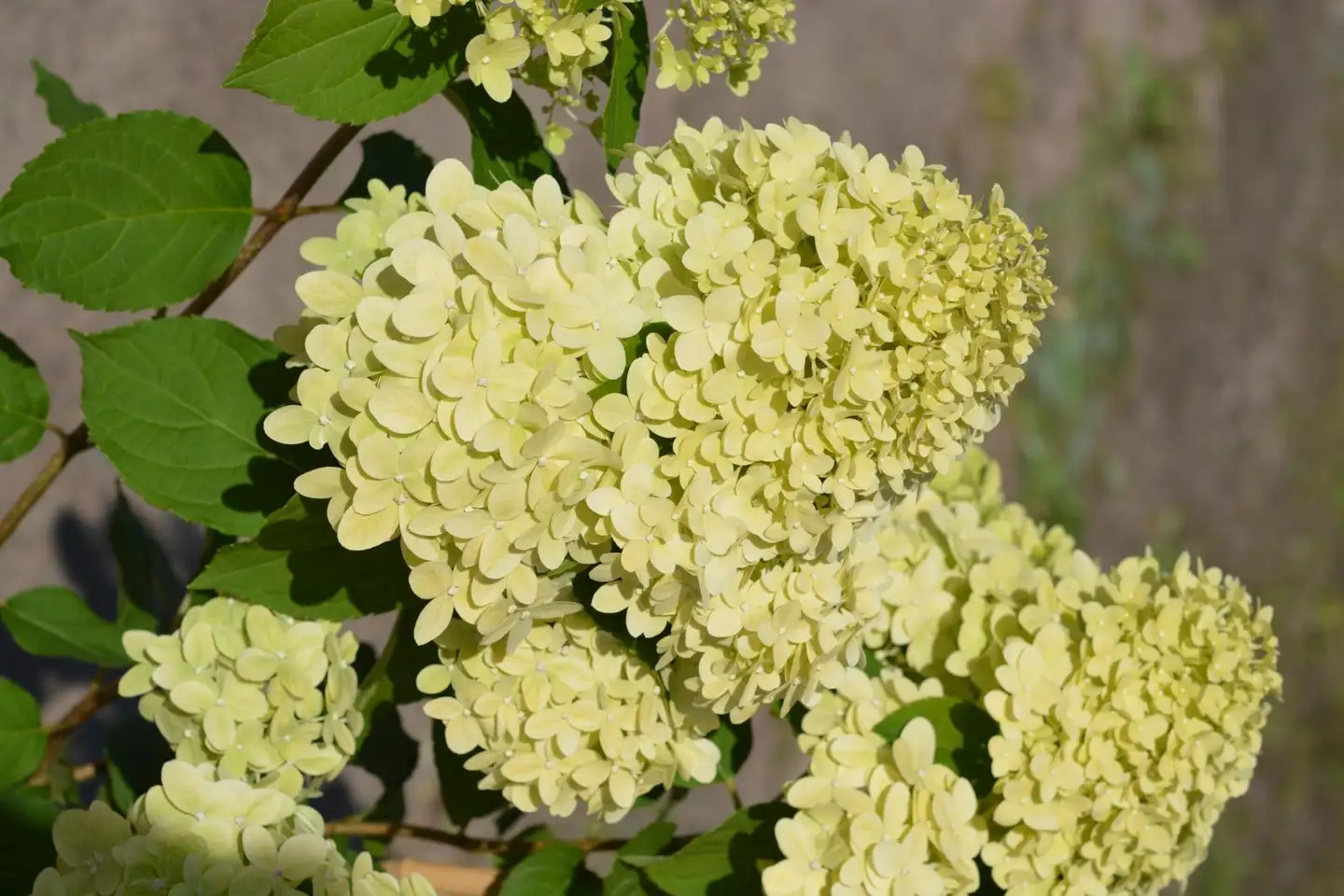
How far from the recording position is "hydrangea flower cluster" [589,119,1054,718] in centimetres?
52

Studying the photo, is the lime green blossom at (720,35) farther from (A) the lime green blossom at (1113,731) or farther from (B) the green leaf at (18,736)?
(B) the green leaf at (18,736)

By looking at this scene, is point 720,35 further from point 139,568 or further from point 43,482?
point 139,568

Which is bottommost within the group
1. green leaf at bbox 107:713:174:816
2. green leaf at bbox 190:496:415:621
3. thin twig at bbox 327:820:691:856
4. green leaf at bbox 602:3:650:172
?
green leaf at bbox 107:713:174:816

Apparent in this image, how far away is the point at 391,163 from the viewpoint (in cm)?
83

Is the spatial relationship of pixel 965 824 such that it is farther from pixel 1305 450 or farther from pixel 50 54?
pixel 1305 450

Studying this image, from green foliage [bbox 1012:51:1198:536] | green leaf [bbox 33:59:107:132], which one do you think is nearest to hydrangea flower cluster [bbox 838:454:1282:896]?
green leaf [bbox 33:59:107:132]

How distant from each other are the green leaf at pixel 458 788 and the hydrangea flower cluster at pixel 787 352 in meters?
0.35

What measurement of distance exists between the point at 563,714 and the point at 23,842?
0.32m

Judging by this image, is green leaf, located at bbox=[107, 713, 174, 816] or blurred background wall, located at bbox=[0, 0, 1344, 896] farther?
blurred background wall, located at bbox=[0, 0, 1344, 896]

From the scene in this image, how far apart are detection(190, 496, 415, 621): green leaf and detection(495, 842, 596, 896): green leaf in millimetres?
215

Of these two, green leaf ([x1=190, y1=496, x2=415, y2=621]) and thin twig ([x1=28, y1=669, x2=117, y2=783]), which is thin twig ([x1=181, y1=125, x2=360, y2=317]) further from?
thin twig ([x1=28, y1=669, x2=117, y2=783])

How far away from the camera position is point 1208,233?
11.4ft

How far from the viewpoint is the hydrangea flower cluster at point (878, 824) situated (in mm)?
645

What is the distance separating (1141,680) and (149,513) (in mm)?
1362
